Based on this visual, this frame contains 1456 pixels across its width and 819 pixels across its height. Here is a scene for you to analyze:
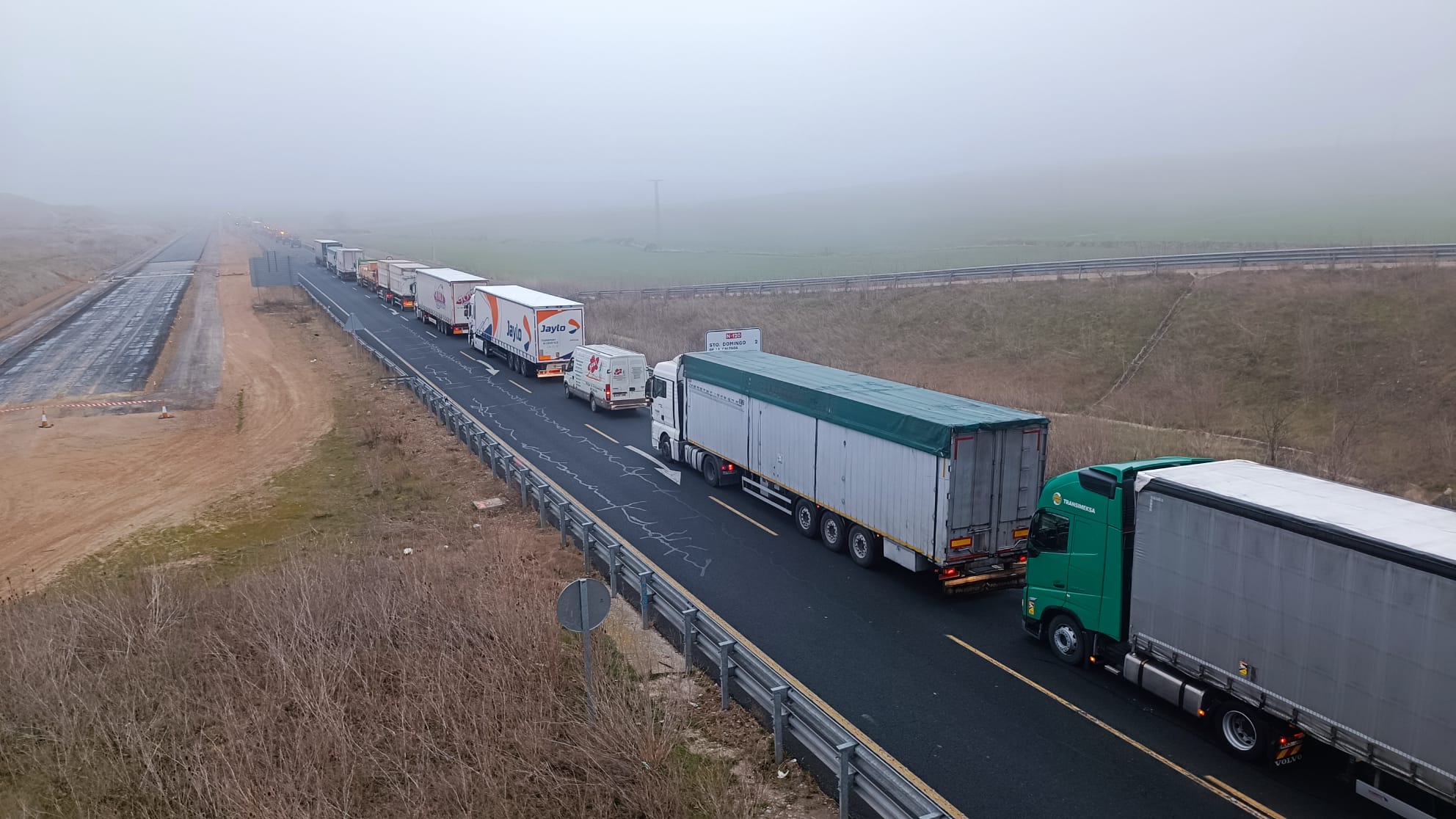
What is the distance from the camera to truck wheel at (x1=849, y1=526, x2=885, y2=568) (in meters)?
16.4

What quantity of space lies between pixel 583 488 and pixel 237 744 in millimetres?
12698

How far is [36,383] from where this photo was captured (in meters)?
35.9

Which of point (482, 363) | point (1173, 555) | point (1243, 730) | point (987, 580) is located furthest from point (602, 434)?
point (1243, 730)

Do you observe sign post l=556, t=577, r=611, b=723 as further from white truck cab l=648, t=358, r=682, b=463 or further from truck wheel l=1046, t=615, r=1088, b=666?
white truck cab l=648, t=358, r=682, b=463

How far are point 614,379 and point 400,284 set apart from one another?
37.4m

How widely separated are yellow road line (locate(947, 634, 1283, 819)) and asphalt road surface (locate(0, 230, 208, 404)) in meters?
35.1

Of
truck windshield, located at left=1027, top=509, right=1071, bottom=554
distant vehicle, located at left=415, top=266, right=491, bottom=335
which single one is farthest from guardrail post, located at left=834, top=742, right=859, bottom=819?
distant vehicle, located at left=415, top=266, right=491, bottom=335

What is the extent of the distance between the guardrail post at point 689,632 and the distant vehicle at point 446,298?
126ft

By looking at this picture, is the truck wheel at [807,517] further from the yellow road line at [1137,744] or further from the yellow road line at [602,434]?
the yellow road line at [602,434]

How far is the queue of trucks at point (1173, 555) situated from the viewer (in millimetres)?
8555

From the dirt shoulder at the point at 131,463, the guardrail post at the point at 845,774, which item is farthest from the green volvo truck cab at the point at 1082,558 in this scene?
the dirt shoulder at the point at 131,463

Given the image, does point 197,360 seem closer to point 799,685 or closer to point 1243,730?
point 799,685

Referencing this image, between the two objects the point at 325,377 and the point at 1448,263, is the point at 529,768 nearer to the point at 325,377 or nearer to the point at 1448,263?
the point at 325,377

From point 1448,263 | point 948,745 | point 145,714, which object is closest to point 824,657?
point 948,745
